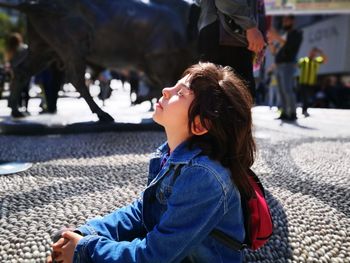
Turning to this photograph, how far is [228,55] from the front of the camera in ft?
9.41

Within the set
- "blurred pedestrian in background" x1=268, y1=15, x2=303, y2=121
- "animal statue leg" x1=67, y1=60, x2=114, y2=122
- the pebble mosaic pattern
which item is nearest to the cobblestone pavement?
the pebble mosaic pattern

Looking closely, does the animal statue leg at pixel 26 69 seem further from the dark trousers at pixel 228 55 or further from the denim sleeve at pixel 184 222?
the denim sleeve at pixel 184 222

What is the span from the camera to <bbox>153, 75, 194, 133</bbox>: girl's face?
1.33 metres

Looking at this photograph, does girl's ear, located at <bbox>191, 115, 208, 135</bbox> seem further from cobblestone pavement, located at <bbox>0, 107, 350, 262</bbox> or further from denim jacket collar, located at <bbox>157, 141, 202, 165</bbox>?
cobblestone pavement, located at <bbox>0, 107, 350, 262</bbox>

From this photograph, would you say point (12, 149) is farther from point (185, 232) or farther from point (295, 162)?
point (185, 232)

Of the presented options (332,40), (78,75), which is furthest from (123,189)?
(332,40)

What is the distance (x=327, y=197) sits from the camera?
253 centimetres

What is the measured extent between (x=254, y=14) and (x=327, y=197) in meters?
1.21

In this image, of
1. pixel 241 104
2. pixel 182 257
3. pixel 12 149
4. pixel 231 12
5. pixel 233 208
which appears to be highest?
pixel 231 12

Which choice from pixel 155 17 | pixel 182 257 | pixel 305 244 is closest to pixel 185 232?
pixel 182 257

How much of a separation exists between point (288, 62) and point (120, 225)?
5.84m

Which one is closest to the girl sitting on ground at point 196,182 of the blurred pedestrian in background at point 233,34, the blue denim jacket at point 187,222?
the blue denim jacket at point 187,222

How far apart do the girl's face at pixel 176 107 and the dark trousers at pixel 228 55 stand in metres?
1.54

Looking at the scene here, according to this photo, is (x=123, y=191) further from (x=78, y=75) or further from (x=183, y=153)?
(x=78, y=75)
